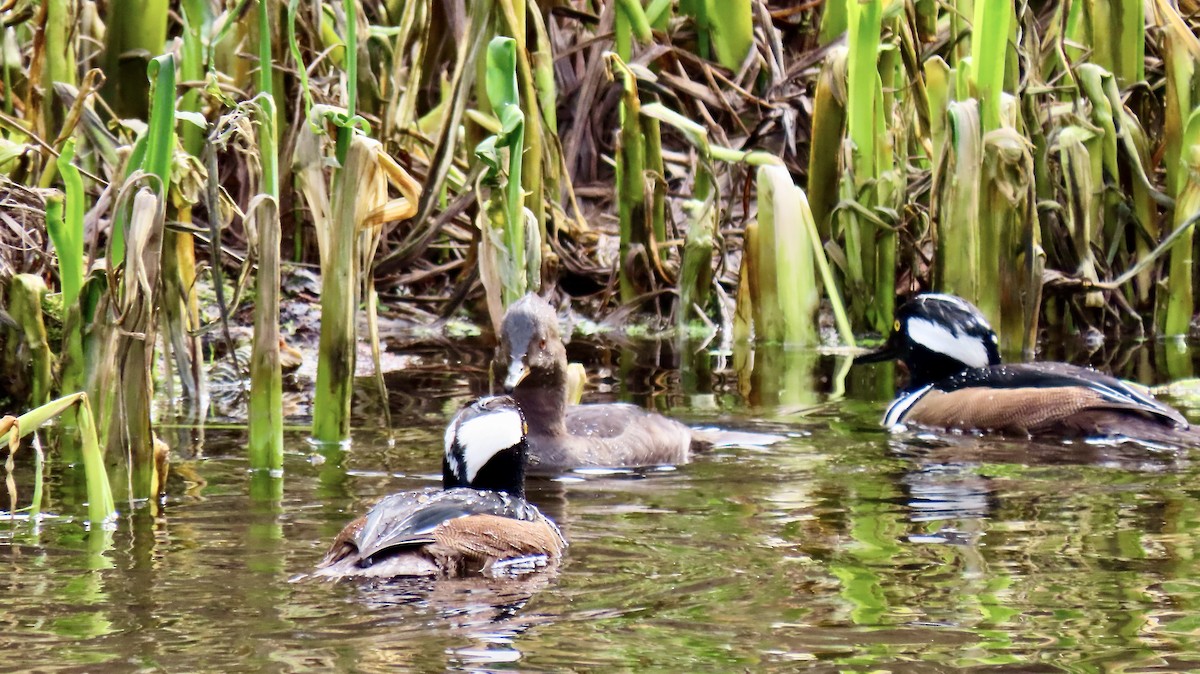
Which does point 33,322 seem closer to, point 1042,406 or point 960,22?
point 1042,406

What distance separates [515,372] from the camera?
7559 mm

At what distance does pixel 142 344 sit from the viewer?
562 centimetres

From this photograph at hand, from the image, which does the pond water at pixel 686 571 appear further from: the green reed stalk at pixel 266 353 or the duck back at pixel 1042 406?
the duck back at pixel 1042 406

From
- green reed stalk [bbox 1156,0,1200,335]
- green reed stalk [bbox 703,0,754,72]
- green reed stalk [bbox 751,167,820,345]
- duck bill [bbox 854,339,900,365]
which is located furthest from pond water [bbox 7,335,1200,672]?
green reed stalk [bbox 703,0,754,72]

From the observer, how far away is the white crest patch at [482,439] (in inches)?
232

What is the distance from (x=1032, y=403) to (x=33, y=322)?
428 cm

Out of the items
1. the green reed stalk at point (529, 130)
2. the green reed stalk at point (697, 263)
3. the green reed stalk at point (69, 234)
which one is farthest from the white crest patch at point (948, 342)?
the green reed stalk at point (69, 234)

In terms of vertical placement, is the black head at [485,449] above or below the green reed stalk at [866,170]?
below

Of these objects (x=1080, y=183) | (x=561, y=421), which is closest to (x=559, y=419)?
(x=561, y=421)

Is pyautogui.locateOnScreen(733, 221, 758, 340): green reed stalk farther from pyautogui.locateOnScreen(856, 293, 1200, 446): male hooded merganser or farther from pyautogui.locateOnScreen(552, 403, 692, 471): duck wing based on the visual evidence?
pyautogui.locateOnScreen(552, 403, 692, 471): duck wing

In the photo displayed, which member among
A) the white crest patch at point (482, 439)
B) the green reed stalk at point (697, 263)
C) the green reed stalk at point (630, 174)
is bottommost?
the white crest patch at point (482, 439)

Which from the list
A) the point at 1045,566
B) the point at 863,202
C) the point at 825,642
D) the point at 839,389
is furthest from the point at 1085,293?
the point at 825,642

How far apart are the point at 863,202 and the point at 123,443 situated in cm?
581

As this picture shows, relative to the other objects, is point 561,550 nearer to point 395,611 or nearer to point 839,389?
point 395,611
